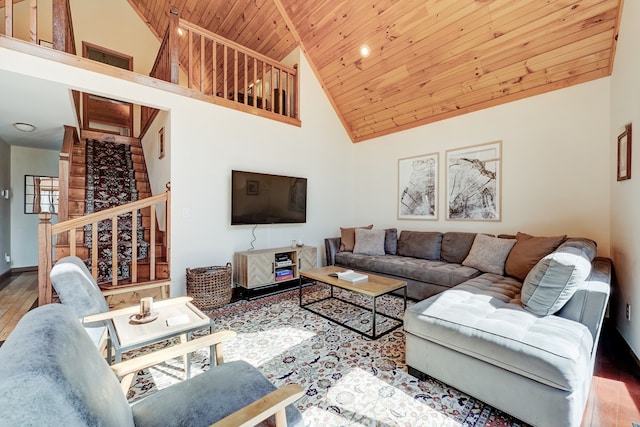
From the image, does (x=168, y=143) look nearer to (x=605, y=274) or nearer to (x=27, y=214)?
(x=27, y=214)

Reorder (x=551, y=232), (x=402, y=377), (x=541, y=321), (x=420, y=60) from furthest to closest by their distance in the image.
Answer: (x=420, y=60) < (x=551, y=232) < (x=402, y=377) < (x=541, y=321)

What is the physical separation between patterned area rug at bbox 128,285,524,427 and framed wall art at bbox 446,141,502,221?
185cm

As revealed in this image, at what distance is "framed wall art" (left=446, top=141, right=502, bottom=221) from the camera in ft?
11.9

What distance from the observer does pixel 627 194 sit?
7.48ft

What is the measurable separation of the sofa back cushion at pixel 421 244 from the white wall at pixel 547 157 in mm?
321

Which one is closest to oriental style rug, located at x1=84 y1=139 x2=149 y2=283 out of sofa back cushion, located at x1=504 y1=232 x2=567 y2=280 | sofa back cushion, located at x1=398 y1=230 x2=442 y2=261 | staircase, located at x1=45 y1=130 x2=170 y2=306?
staircase, located at x1=45 y1=130 x2=170 y2=306

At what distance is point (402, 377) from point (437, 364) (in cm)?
28

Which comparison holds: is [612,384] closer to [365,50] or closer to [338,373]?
[338,373]

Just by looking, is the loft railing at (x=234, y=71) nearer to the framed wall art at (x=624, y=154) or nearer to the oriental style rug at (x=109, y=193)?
the oriental style rug at (x=109, y=193)

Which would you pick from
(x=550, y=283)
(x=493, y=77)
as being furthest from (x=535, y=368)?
(x=493, y=77)

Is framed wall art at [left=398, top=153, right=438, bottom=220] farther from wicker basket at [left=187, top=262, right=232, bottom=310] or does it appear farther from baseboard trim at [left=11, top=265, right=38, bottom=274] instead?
baseboard trim at [left=11, top=265, right=38, bottom=274]

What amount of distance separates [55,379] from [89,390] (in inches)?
5.9

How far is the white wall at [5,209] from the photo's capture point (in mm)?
4266

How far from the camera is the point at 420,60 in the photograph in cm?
355
